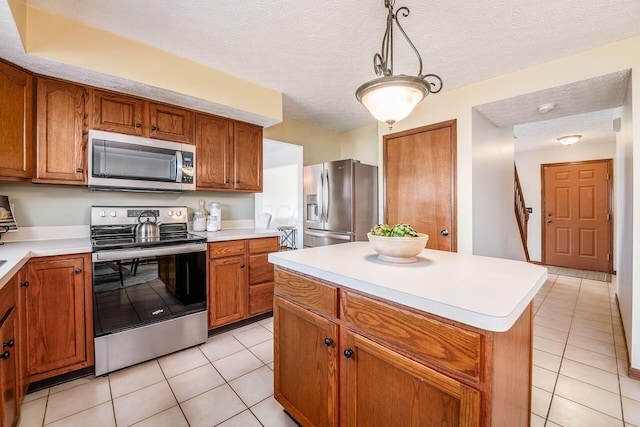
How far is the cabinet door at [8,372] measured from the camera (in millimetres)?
1209

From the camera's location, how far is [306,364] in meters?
1.33

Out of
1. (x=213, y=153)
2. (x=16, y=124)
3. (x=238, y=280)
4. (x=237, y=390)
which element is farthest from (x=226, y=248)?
(x=16, y=124)

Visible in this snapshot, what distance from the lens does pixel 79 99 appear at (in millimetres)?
2062

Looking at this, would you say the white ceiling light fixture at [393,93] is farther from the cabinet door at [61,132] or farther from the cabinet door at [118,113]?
the cabinet door at [61,132]

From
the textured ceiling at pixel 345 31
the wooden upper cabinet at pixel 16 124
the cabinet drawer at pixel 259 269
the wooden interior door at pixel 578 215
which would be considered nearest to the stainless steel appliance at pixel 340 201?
the cabinet drawer at pixel 259 269

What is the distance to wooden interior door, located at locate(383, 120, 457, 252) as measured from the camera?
2887mm

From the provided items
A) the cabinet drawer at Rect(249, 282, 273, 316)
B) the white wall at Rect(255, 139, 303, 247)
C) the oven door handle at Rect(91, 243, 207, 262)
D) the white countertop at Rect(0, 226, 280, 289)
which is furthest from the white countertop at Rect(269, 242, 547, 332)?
the white wall at Rect(255, 139, 303, 247)

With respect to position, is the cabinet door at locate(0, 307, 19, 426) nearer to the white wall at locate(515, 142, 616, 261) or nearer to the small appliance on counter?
the small appliance on counter

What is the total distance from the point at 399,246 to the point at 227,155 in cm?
222

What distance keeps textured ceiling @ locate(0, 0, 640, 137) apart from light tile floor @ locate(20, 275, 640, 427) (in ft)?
7.07

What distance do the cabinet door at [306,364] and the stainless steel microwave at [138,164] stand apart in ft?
5.52

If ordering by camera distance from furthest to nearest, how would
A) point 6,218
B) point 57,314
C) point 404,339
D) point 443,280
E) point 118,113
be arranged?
point 118,113 → point 6,218 → point 57,314 → point 443,280 → point 404,339

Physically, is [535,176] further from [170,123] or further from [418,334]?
[170,123]

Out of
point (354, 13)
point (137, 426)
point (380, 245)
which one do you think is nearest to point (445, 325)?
point (380, 245)
